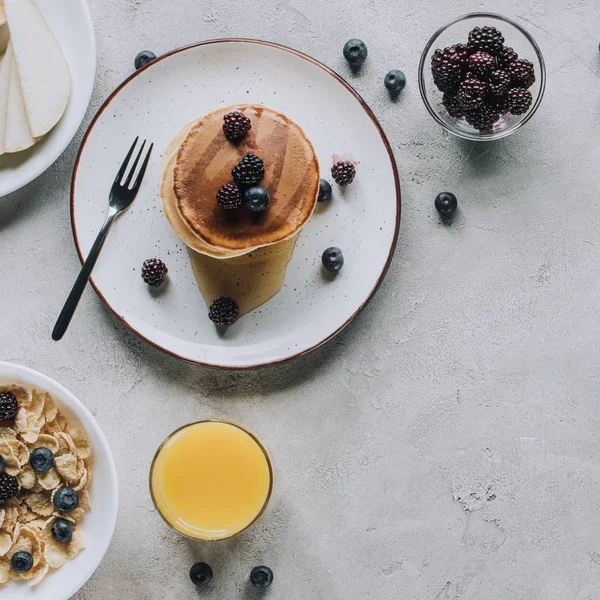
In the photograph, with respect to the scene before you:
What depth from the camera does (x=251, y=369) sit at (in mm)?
1712

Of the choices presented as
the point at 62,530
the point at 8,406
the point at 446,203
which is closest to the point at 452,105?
the point at 446,203

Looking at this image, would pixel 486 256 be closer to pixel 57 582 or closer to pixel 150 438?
pixel 150 438

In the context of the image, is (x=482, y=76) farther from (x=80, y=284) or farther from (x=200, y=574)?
(x=200, y=574)

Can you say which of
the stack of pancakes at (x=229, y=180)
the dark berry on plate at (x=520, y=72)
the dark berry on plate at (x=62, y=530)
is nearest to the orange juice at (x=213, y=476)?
the dark berry on plate at (x=62, y=530)

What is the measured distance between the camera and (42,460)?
5.19ft

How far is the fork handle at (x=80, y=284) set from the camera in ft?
5.49

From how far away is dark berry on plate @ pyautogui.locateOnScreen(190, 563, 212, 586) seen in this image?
5.71 feet

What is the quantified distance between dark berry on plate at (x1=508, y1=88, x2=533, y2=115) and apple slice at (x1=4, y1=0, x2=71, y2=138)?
1065mm

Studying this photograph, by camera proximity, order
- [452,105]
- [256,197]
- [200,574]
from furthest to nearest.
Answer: [200,574] < [452,105] < [256,197]

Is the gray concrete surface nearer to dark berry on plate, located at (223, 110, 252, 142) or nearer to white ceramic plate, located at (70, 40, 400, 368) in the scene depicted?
white ceramic plate, located at (70, 40, 400, 368)

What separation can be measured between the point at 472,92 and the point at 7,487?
4.62 feet

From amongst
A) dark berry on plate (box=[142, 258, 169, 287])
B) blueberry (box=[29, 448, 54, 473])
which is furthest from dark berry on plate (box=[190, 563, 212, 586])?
dark berry on plate (box=[142, 258, 169, 287])

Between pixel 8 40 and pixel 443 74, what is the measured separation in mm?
1066

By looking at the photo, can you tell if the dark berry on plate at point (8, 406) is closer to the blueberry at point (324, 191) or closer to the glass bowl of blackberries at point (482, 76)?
the blueberry at point (324, 191)
